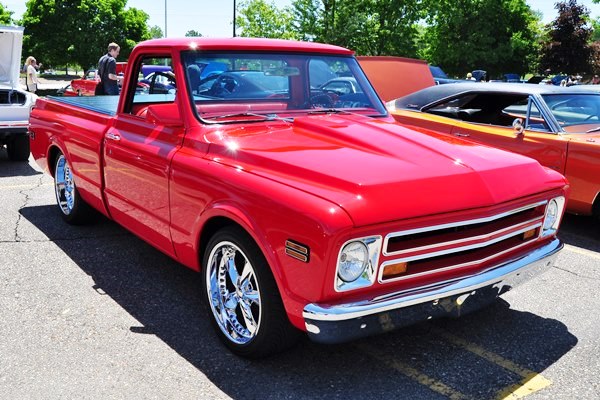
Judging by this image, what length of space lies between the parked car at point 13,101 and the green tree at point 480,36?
26128mm

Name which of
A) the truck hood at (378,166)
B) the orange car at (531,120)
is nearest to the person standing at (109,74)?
the orange car at (531,120)

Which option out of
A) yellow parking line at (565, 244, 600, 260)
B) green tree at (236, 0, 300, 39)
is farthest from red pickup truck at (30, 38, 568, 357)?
green tree at (236, 0, 300, 39)

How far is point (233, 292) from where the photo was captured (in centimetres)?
334

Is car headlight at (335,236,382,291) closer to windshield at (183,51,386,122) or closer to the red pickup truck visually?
the red pickup truck

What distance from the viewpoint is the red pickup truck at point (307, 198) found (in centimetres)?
268

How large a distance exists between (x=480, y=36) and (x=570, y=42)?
17.4 ft

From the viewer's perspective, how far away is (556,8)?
35094 millimetres

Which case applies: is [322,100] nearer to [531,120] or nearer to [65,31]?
[531,120]

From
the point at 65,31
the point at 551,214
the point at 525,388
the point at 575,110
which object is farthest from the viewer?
the point at 65,31

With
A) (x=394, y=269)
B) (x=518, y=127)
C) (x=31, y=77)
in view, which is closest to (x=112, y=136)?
(x=394, y=269)

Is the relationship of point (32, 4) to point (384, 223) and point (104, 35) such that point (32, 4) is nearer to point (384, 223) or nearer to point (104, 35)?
point (104, 35)

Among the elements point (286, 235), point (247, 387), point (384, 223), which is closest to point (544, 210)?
point (384, 223)

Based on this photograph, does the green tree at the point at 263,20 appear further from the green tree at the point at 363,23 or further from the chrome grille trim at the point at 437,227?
the chrome grille trim at the point at 437,227

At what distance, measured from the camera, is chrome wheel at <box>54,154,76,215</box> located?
5.66m
